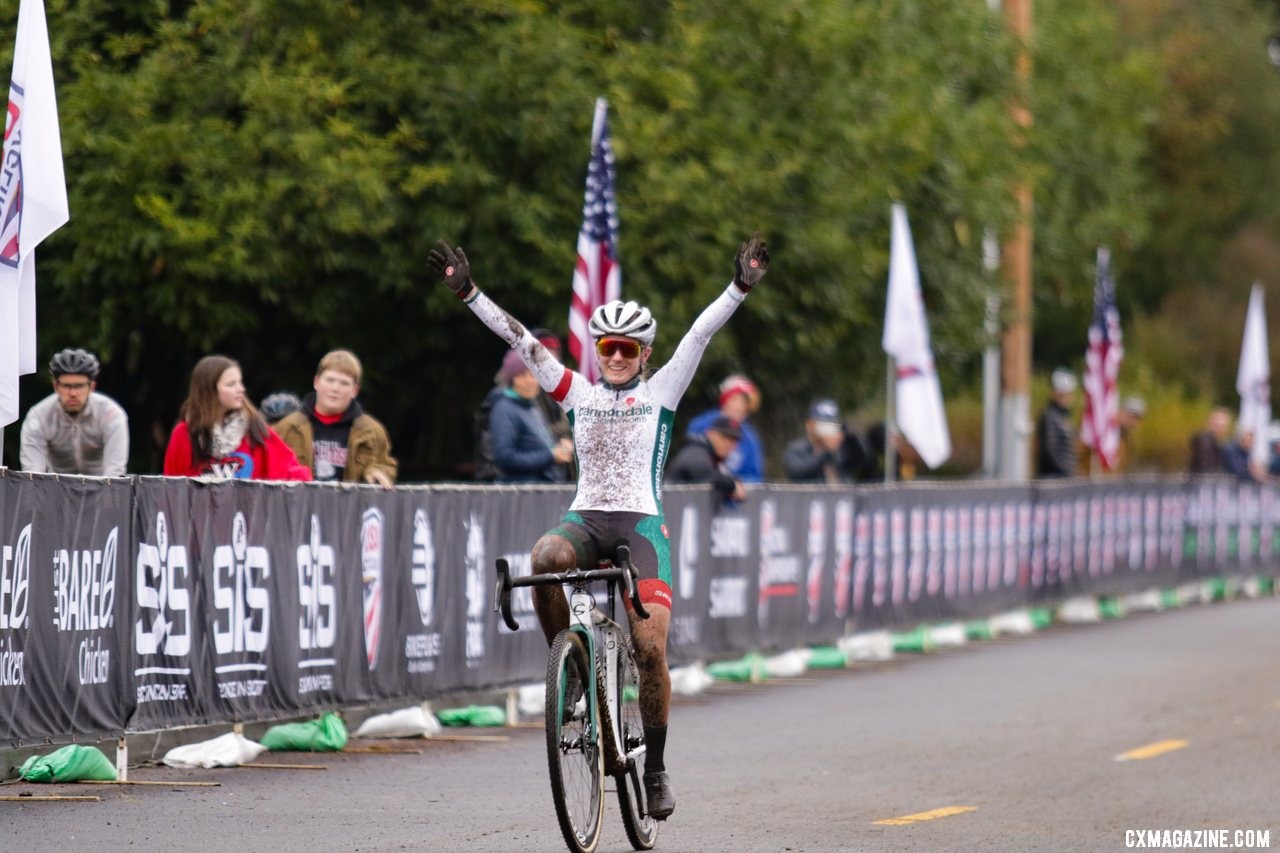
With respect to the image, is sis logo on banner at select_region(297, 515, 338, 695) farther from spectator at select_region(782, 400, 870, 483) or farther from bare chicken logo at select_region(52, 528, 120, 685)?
spectator at select_region(782, 400, 870, 483)

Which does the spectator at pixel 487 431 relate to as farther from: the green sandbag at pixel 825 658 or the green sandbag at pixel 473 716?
the green sandbag at pixel 825 658

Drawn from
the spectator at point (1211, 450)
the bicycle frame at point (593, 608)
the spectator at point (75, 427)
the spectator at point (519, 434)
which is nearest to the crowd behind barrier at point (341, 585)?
the spectator at point (519, 434)

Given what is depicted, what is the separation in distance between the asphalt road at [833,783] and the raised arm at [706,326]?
1.77 meters

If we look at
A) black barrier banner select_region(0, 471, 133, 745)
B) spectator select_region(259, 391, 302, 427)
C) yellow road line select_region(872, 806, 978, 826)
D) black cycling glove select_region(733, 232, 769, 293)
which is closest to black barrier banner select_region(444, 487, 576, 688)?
spectator select_region(259, 391, 302, 427)

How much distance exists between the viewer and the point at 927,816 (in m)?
10.2

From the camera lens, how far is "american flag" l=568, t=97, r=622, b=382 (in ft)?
Answer: 57.3

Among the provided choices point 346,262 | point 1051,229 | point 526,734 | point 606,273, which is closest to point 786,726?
point 526,734

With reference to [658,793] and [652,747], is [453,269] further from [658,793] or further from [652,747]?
[658,793]

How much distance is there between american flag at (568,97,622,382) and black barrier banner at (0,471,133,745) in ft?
22.2

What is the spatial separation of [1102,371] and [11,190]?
19.1 metres

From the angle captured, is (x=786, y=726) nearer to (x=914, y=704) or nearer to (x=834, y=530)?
(x=914, y=704)

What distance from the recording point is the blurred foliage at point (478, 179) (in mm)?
19266

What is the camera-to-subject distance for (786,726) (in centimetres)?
1447

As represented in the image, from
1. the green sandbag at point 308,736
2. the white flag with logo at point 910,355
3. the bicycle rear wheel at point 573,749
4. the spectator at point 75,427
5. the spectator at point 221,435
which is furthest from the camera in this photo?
the white flag with logo at point 910,355
